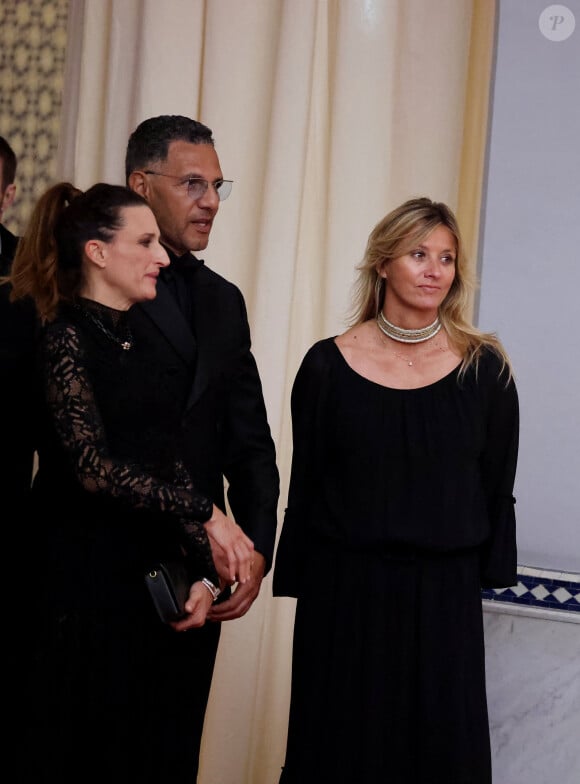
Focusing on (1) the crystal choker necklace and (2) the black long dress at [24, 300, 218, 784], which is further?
(1) the crystal choker necklace

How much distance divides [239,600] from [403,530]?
0.42 metres

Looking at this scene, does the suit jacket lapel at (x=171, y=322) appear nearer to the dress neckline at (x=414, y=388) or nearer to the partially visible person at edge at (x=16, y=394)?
the partially visible person at edge at (x=16, y=394)

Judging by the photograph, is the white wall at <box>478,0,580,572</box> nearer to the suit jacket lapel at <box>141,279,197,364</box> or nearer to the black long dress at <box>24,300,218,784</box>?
the suit jacket lapel at <box>141,279,197,364</box>

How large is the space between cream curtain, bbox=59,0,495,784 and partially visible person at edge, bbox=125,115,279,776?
87 cm

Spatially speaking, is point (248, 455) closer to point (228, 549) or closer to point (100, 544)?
point (228, 549)

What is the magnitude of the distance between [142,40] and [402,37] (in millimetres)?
861

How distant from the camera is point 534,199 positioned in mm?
3539

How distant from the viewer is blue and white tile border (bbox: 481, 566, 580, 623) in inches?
135

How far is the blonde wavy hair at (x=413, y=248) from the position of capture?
2768mm

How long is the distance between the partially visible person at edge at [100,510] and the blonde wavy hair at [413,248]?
0.70 m

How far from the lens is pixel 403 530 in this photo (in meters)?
2.64

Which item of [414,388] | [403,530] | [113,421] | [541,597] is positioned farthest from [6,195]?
[541,597]

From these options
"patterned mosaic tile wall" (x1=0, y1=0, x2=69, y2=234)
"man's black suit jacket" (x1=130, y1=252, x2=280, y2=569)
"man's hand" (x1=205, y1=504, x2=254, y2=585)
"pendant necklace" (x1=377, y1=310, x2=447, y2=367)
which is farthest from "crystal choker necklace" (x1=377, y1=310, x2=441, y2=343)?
"patterned mosaic tile wall" (x1=0, y1=0, x2=69, y2=234)

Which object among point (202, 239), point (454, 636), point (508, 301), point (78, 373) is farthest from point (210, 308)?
point (508, 301)
